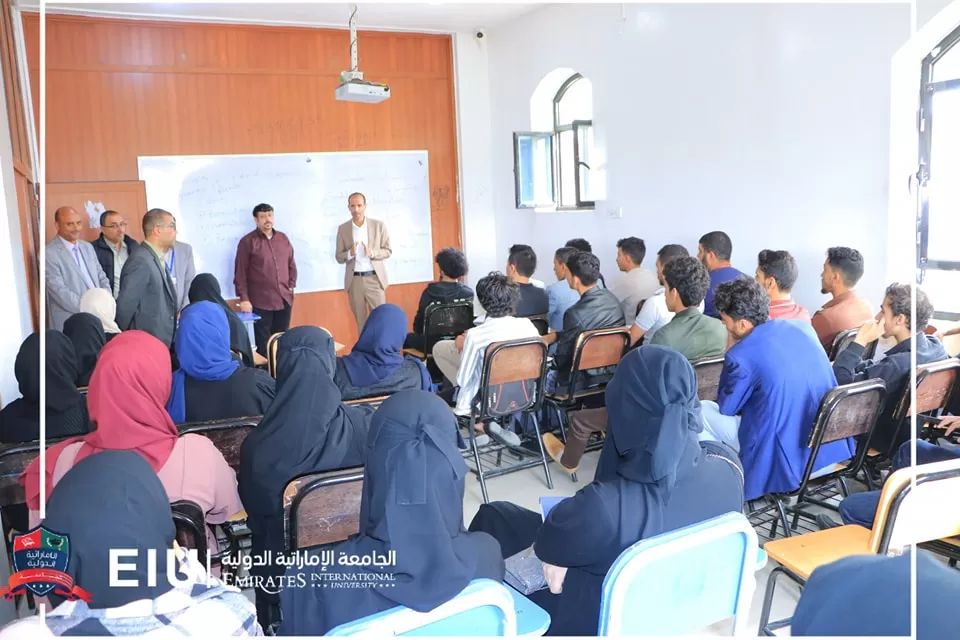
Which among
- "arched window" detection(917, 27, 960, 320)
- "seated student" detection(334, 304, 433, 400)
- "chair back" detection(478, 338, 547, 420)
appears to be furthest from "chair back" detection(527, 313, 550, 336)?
"arched window" detection(917, 27, 960, 320)

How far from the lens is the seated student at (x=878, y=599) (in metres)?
0.80

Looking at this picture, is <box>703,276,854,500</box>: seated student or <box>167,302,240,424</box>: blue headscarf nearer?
<box>703,276,854,500</box>: seated student

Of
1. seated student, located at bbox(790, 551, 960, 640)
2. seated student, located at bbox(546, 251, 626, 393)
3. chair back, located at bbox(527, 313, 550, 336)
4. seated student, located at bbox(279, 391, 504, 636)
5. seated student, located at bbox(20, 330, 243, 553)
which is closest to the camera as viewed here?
seated student, located at bbox(790, 551, 960, 640)

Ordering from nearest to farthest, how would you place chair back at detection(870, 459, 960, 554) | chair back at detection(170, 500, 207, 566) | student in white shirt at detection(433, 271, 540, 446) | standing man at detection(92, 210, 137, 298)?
chair back at detection(870, 459, 960, 554) < chair back at detection(170, 500, 207, 566) < student in white shirt at detection(433, 271, 540, 446) < standing man at detection(92, 210, 137, 298)

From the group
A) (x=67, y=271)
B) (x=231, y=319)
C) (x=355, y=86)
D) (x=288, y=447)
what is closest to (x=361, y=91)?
(x=355, y=86)

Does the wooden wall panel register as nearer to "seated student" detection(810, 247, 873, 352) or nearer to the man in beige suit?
the man in beige suit

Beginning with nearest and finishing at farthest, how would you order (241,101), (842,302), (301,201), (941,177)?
(842,302), (941,177), (241,101), (301,201)

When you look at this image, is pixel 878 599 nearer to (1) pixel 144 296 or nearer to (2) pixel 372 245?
(1) pixel 144 296

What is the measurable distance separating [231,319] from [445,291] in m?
1.38

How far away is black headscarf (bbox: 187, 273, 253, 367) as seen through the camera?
4.05m

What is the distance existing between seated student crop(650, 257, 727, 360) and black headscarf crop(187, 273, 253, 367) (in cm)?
223

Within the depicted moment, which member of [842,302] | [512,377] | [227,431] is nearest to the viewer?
[227,431]

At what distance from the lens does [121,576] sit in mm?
1264

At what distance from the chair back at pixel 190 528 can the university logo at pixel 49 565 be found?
0.47 m
